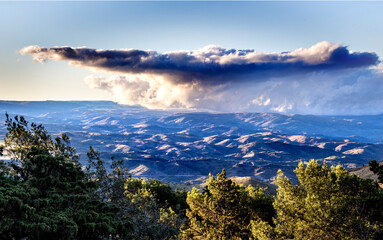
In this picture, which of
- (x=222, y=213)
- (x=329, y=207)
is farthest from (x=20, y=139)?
(x=329, y=207)

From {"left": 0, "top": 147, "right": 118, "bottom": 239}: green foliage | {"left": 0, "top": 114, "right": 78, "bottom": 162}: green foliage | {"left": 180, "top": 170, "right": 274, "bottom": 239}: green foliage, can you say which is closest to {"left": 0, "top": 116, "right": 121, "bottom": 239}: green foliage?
{"left": 0, "top": 147, "right": 118, "bottom": 239}: green foliage

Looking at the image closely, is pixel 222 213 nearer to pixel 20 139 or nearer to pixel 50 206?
pixel 50 206

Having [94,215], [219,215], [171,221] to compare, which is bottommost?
[171,221]

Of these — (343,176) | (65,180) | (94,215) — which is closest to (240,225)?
(343,176)

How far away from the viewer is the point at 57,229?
77.8ft

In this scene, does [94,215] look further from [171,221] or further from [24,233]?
[171,221]

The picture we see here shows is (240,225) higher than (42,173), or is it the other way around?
(42,173)

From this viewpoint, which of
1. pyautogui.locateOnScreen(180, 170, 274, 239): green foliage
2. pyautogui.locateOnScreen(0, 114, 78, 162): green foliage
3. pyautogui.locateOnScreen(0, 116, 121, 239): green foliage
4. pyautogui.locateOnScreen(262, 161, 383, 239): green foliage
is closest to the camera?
pyautogui.locateOnScreen(0, 116, 121, 239): green foliage

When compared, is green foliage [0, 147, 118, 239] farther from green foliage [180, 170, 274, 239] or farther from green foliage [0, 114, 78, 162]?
green foliage [180, 170, 274, 239]

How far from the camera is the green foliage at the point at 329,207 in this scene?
26188mm

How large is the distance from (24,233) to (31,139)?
24.9 meters

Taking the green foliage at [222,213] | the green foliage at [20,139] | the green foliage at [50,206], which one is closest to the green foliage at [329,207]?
the green foliage at [222,213]

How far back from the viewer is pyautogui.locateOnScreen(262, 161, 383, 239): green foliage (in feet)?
85.9

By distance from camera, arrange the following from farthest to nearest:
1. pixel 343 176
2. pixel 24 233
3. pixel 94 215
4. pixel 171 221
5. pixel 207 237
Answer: pixel 171 221
pixel 207 237
pixel 343 176
pixel 94 215
pixel 24 233
